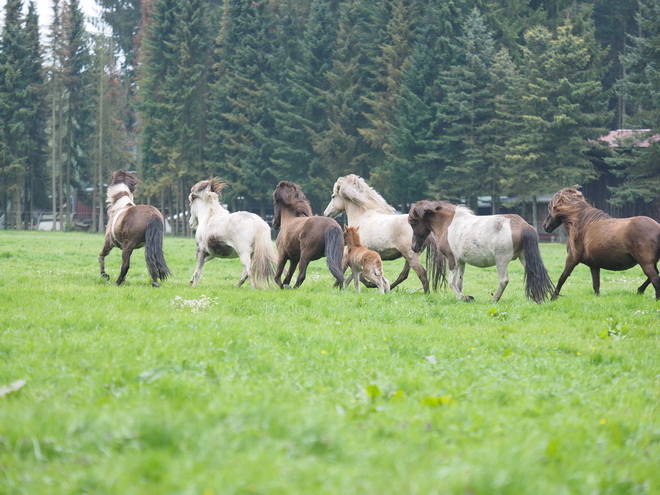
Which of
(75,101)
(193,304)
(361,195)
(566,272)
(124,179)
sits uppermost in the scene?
(75,101)

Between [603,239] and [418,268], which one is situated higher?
[603,239]

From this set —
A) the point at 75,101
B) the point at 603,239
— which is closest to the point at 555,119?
the point at 603,239

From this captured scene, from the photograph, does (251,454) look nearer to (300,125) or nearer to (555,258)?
(555,258)

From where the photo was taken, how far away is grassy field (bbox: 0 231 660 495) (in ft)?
12.0

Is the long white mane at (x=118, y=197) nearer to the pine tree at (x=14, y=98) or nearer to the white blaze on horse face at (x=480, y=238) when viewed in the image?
the white blaze on horse face at (x=480, y=238)

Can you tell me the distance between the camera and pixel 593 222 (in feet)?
44.3

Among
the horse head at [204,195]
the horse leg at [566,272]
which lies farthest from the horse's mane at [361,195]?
the horse leg at [566,272]

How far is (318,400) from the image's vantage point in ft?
16.9

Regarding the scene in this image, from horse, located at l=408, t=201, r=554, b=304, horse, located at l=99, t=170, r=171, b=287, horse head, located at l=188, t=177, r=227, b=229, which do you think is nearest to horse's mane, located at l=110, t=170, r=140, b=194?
horse, located at l=99, t=170, r=171, b=287

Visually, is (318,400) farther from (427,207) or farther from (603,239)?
(603,239)

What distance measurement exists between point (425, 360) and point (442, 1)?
48.3 m

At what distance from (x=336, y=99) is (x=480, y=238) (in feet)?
138

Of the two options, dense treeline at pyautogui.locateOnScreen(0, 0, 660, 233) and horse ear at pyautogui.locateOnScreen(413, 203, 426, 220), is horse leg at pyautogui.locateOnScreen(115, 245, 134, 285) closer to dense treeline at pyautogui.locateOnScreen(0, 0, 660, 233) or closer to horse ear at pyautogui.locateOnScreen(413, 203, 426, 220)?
horse ear at pyautogui.locateOnScreen(413, 203, 426, 220)

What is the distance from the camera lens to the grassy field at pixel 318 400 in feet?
12.0
